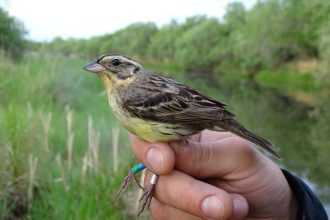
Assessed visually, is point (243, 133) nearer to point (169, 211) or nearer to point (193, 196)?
point (193, 196)

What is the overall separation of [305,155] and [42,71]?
368 inches

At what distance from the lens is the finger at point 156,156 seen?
8.92 feet

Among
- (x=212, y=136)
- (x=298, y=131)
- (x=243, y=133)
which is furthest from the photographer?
(x=298, y=131)

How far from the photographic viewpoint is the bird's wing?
9.17ft

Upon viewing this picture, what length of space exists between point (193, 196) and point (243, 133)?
1.61 feet

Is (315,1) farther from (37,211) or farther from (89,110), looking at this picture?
(37,211)

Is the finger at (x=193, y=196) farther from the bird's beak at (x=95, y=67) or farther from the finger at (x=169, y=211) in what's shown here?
the bird's beak at (x=95, y=67)

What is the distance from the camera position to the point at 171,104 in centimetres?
288

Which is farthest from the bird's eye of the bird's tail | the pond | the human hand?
the pond

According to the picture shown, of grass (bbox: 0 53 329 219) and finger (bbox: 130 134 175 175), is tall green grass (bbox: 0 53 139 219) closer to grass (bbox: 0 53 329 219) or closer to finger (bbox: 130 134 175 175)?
grass (bbox: 0 53 329 219)

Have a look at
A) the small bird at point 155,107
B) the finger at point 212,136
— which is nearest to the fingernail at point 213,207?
the small bird at point 155,107

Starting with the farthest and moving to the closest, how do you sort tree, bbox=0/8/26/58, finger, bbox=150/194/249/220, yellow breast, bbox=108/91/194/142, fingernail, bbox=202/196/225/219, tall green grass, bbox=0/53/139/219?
tree, bbox=0/8/26/58
tall green grass, bbox=0/53/139/219
finger, bbox=150/194/249/220
yellow breast, bbox=108/91/194/142
fingernail, bbox=202/196/225/219

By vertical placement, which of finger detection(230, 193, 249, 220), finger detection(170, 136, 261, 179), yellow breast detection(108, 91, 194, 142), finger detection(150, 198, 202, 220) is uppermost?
yellow breast detection(108, 91, 194, 142)

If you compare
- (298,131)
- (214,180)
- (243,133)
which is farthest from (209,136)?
(298,131)
